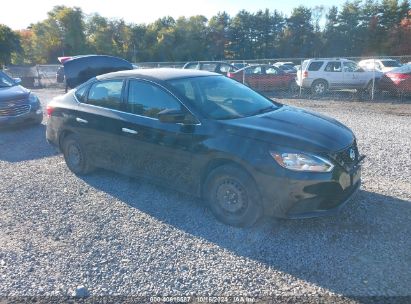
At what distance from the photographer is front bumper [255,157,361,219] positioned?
352 centimetres

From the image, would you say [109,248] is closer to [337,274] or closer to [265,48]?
[337,274]

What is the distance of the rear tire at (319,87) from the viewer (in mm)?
15930

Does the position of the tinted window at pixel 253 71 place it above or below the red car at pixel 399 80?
above

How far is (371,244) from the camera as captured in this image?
11.7 feet

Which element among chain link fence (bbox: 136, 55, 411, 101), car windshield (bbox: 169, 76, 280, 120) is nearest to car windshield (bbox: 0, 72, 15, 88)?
car windshield (bbox: 169, 76, 280, 120)

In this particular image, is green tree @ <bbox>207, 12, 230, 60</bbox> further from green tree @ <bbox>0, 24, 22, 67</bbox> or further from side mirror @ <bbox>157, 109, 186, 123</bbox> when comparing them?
side mirror @ <bbox>157, 109, 186, 123</bbox>

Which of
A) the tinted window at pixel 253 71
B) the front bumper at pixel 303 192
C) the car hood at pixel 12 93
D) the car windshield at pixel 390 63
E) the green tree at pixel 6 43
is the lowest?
the front bumper at pixel 303 192

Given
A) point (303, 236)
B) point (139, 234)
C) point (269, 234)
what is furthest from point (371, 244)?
point (139, 234)

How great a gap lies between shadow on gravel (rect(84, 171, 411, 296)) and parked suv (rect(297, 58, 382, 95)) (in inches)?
476

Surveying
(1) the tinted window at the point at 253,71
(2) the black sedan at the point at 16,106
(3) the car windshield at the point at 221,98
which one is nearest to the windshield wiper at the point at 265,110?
(3) the car windshield at the point at 221,98

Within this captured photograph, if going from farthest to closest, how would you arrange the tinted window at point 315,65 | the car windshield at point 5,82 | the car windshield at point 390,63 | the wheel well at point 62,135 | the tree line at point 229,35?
the tree line at point 229,35 → the car windshield at point 390,63 → the tinted window at point 315,65 → the car windshield at point 5,82 → the wheel well at point 62,135

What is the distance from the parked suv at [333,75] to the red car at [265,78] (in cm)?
128

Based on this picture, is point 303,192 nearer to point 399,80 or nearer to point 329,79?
point 399,80

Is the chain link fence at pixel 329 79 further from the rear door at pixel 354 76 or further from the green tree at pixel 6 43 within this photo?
the green tree at pixel 6 43
